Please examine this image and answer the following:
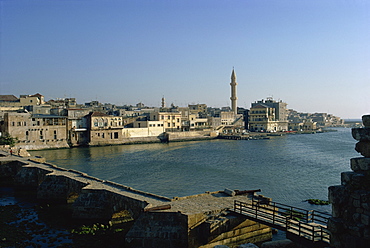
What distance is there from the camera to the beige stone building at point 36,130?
61.5 metres

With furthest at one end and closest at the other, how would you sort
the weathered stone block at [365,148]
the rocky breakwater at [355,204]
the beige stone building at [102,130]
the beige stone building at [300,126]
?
the beige stone building at [300,126], the beige stone building at [102,130], the weathered stone block at [365,148], the rocky breakwater at [355,204]

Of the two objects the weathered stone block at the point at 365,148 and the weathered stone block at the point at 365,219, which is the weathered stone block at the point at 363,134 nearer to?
the weathered stone block at the point at 365,148

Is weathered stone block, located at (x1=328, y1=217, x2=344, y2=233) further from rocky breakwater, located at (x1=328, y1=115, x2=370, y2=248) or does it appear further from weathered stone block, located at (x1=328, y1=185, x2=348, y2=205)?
weathered stone block, located at (x1=328, y1=185, x2=348, y2=205)

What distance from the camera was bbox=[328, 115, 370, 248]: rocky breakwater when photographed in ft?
31.5

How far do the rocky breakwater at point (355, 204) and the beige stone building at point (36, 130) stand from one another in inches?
2409

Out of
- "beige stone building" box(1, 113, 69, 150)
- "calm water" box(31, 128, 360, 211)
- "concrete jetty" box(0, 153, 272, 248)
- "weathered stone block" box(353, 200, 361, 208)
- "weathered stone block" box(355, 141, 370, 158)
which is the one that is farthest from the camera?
"beige stone building" box(1, 113, 69, 150)

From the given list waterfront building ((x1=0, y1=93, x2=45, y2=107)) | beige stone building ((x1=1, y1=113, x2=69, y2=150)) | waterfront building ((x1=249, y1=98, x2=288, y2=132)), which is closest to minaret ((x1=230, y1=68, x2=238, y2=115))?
waterfront building ((x1=249, y1=98, x2=288, y2=132))

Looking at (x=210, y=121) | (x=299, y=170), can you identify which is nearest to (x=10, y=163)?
(x=299, y=170)

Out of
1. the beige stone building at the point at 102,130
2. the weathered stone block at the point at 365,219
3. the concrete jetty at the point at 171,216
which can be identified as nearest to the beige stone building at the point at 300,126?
the beige stone building at the point at 102,130

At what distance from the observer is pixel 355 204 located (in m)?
9.83

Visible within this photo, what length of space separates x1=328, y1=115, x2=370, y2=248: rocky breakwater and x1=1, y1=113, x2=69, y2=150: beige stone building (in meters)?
61.2

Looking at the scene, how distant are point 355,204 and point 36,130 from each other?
6478cm

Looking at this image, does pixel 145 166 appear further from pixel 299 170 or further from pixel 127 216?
pixel 127 216

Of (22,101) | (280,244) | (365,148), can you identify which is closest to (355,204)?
(365,148)
